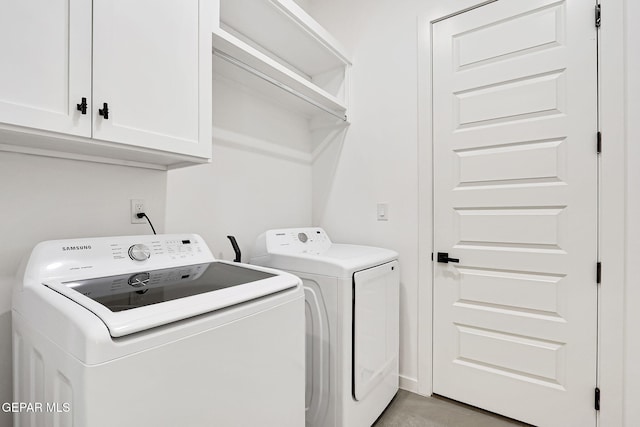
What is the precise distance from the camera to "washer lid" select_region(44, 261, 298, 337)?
0.73m

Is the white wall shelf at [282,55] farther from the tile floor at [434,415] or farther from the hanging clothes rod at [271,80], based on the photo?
the tile floor at [434,415]

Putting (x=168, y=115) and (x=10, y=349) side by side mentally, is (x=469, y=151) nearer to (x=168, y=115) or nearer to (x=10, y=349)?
(x=168, y=115)

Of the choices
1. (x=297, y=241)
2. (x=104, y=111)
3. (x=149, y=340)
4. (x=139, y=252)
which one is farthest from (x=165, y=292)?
(x=297, y=241)

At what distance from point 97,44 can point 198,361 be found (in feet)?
3.32

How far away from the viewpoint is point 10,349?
43.6 inches

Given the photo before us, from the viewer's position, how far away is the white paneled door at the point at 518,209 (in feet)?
5.25

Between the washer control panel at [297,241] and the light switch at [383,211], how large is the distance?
0.42 meters

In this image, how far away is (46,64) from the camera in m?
0.88

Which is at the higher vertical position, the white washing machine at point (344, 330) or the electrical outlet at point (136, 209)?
the electrical outlet at point (136, 209)

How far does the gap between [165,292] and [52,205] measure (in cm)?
67

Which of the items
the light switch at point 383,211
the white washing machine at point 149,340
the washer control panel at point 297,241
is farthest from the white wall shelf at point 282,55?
the white washing machine at point 149,340

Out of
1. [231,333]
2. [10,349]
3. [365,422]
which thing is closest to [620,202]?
[365,422]

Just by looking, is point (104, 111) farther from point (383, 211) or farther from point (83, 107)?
point (383, 211)

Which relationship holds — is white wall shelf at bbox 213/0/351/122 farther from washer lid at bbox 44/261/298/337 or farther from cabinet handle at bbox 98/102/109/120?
washer lid at bbox 44/261/298/337
